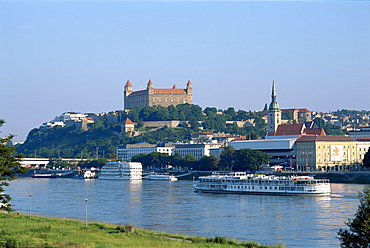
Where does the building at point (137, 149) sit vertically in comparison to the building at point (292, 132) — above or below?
below

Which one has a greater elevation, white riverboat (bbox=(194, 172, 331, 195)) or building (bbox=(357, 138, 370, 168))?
building (bbox=(357, 138, 370, 168))

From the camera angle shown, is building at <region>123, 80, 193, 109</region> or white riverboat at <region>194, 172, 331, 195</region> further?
building at <region>123, 80, 193, 109</region>

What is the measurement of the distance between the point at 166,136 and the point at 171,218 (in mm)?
112550

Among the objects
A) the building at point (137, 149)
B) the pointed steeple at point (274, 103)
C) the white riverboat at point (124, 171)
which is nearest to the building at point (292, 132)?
the pointed steeple at point (274, 103)

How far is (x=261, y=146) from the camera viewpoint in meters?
107

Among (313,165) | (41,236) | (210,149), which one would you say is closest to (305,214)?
(41,236)

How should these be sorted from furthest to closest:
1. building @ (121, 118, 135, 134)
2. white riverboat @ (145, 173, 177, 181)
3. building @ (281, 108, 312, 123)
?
building @ (281, 108, 312, 123) < building @ (121, 118, 135, 134) < white riverboat @ (145, 173, 177, 181)

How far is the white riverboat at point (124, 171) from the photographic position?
104 metres

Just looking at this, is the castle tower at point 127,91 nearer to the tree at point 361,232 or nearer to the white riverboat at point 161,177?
the white riverboat at point 161,177

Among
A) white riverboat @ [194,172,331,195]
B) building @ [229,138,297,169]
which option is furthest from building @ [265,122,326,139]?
white riverboat @ [194,172,331,195]

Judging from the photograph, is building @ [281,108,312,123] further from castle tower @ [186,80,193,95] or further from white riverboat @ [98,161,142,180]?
white riverboat @ [98,161,142,180]

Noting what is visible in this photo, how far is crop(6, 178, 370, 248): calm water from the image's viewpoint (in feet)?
112

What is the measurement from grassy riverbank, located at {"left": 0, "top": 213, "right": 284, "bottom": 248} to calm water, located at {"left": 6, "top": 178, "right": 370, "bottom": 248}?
4.41m

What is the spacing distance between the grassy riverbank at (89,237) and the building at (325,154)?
69.4m
